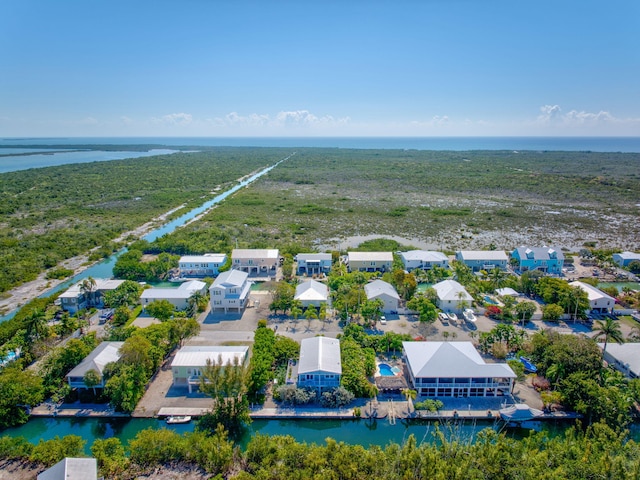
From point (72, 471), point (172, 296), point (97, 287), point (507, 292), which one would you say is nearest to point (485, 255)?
point (507, 292)

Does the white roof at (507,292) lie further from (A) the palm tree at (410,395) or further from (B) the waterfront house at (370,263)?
(A) the palm tree at (410,395)

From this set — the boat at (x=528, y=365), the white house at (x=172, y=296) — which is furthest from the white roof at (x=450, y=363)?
the white house at (x=172, y=296)

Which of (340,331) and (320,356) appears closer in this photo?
(320,356)

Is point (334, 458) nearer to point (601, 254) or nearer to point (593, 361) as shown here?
point (593, 361)

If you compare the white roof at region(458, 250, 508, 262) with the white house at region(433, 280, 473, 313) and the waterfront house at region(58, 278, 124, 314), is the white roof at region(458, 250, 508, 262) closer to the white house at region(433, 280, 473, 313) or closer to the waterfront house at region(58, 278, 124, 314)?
the white house at region(433, 280, 473, 313)

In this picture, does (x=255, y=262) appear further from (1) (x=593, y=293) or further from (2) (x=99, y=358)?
(1) (x=593, y=293)

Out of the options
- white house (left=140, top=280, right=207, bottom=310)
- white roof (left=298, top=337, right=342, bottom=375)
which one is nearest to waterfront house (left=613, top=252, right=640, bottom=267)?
white roof (left=298, top=337, right=342, bottom=375)

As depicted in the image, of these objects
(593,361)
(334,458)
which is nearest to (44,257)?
(334,458)
